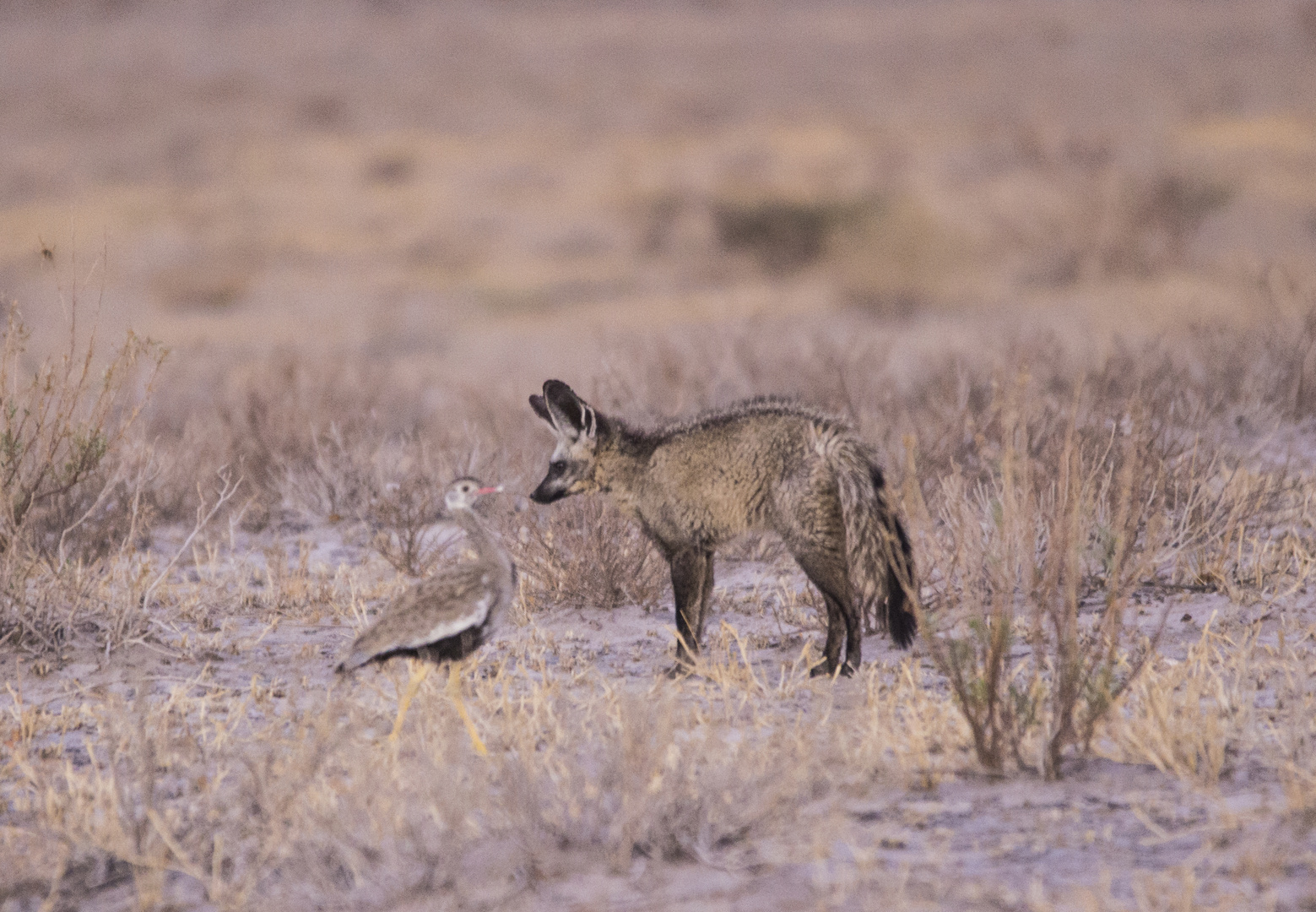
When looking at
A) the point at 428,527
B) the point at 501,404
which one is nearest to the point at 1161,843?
the point at 428,527

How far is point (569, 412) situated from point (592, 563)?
113 cm

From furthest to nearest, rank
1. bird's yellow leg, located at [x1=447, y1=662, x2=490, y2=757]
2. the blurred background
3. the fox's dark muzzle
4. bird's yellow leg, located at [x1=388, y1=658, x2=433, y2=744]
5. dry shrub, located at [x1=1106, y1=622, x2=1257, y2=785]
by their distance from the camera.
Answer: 1. the blurred background
2. the fox's dark muzzle
3. bird's yellow leg, located at [x1=388, y1=658, x2=433, y2=744]
4. bird's yellow leg, located at [x1=447, y1=662, x2=490, y2=757]
5. dry shrub, located at [x1=1106, y1=622, x2=1257, y2=785]

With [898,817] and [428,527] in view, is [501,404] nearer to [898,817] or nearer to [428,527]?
[428,527]

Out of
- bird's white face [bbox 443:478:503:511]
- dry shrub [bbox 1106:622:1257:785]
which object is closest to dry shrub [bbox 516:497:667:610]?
bird's white face [bbox 443:478:503:511]

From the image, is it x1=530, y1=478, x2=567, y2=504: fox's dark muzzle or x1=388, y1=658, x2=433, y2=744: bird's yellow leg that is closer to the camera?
x1=388, y1=658, x2=433, y2=744: bird's yellow leg

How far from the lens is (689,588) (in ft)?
21.3

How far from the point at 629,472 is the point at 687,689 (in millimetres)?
1055

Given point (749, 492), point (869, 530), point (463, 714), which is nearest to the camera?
point (463, 714)

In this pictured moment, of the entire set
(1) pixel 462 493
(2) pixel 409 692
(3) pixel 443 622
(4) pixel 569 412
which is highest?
(4) pixel 569 412

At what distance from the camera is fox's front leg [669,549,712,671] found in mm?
6488

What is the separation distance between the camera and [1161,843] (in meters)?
4.23

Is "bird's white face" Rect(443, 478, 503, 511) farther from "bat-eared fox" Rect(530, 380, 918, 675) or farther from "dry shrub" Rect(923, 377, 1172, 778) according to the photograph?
"dry shrub" Rect(923, 377, 1172, 778)

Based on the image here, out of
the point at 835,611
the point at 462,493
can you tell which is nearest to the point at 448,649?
the point at 462,493

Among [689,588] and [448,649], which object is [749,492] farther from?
[448,649]
